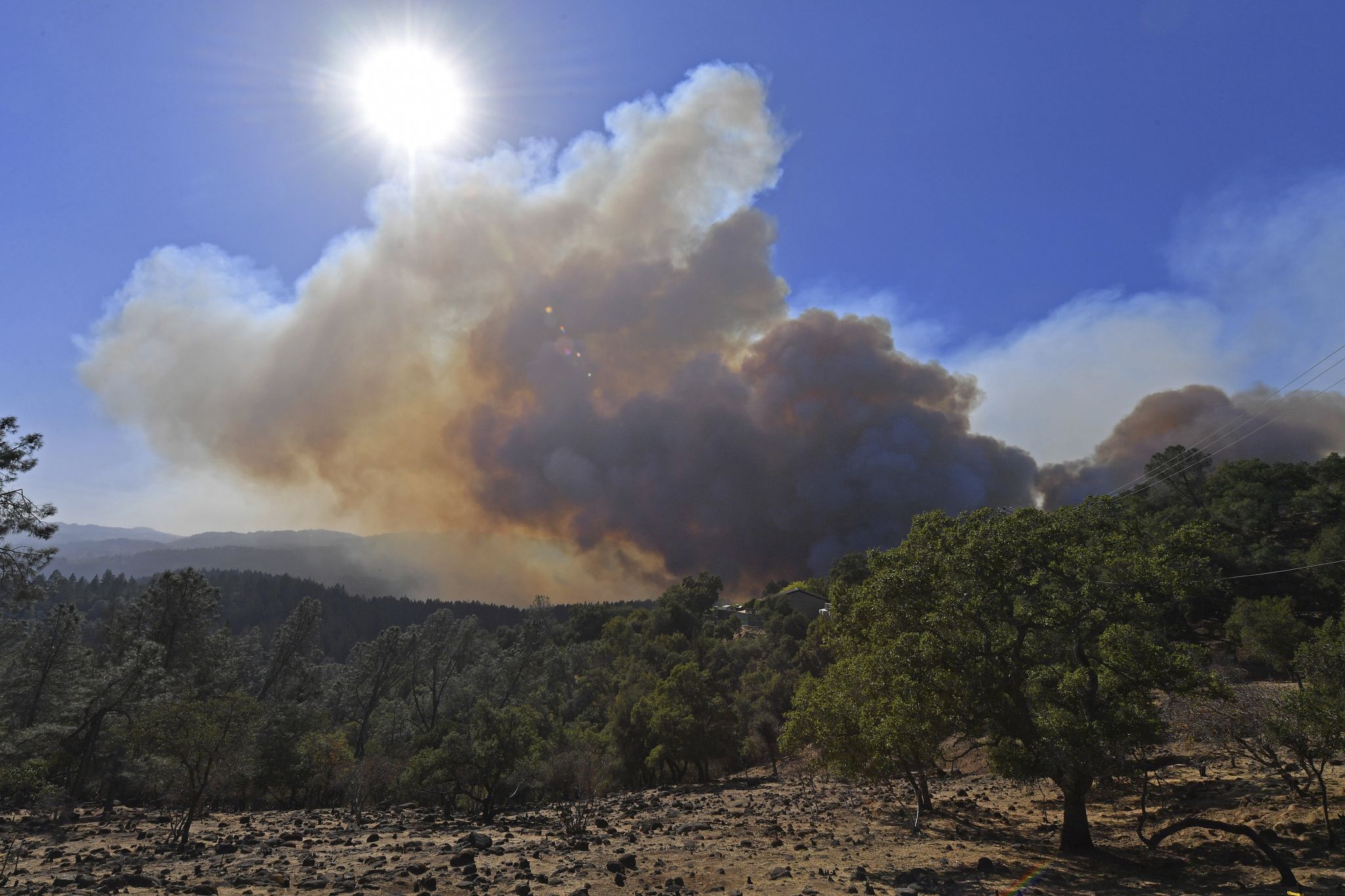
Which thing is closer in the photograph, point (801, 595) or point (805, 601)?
point (805, 601)

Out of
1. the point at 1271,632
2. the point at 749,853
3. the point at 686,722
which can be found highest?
the point at 1271,632

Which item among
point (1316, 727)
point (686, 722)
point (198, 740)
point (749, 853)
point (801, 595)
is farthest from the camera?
point (801, 595)

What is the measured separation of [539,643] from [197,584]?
4767 centimetres

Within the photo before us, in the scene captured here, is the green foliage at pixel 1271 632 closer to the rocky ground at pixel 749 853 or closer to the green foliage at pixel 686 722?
the rocky ground at pixel 749 853

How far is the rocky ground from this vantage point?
20.1 metres

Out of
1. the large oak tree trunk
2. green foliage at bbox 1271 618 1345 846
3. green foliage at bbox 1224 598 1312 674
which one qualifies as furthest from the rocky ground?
green foliage at bbox 1224 598 1312 674

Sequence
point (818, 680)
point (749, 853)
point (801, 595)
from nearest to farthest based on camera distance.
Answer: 1. point (749, 853)
2. point (818, 680)
3. point (801, 595)

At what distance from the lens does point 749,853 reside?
2542 centimetres

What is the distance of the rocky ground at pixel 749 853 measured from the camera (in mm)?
20125

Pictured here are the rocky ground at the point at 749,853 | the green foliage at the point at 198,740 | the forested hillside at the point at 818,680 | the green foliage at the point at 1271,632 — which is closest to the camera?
the rocky ground at the point at 749,853

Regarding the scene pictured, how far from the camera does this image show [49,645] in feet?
188

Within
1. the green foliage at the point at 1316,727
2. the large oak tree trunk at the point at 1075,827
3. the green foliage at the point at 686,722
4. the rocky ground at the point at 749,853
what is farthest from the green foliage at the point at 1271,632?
the green foliage at the point at 686,722

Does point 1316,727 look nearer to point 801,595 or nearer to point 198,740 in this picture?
point 198,740

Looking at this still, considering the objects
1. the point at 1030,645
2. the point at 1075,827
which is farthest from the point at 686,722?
the point at 1030,645
